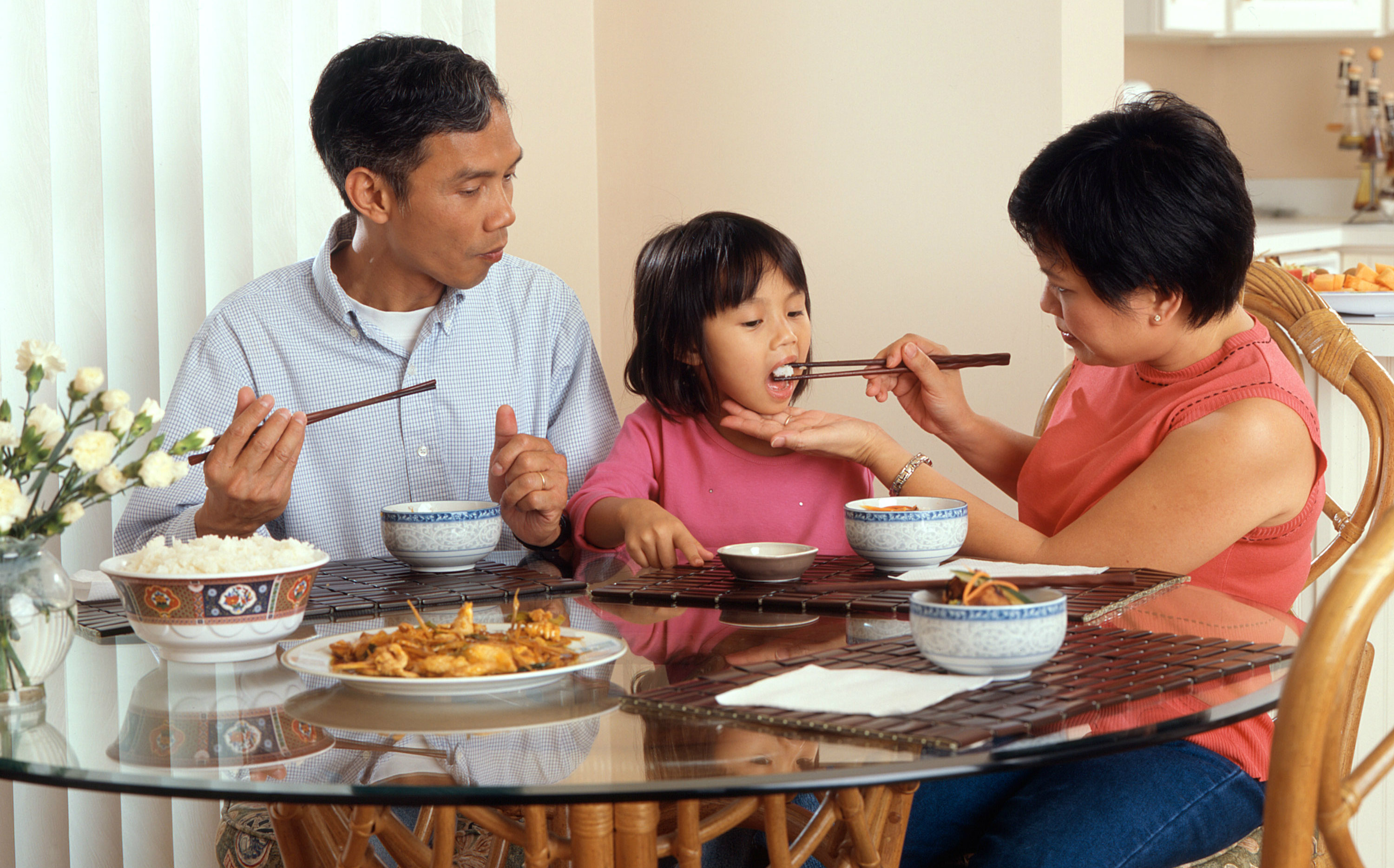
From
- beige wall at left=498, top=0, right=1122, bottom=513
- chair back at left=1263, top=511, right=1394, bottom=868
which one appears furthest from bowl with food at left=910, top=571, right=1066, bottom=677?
beige wall at left=498, top=0, right=1122, bottom=513

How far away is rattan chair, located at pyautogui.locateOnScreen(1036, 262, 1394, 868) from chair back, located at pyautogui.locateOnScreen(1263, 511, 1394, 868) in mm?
656

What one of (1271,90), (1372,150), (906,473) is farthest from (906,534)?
(1271,90)

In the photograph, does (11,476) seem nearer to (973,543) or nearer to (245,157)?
(973,543)

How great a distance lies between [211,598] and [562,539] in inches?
29.4

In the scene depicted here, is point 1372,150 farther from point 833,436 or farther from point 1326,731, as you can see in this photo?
point 1326,731

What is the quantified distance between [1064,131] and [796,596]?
1.21 meters

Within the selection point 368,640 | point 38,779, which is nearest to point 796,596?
point 368,640

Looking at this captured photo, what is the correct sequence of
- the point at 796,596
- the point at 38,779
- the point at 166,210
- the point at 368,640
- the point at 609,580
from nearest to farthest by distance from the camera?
the point at 38,779, the point at 368,640, the point at 796,596, the point at 609,580, the point at 166,210

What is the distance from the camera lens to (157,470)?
1042 mm

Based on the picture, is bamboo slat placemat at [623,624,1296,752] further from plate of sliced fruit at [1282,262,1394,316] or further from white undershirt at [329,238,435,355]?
white undershirt at [329,238,435,355]

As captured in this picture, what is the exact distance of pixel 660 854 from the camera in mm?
1326

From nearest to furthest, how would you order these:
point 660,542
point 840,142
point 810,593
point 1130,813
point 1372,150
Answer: point 1130,813, point 810,593, point 660,542, point 840,142, point 1372,150

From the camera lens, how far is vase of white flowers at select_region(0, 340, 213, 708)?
40.0 inches

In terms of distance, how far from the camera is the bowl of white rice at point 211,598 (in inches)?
42.6
